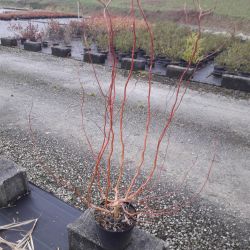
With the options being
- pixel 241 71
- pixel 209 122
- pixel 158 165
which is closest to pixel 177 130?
pixel 209 122

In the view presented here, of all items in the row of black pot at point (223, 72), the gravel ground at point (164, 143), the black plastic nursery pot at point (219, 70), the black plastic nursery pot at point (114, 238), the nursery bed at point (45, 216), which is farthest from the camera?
the black plastic nursery pot at point (219, 70)

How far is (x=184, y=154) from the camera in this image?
15.4ft

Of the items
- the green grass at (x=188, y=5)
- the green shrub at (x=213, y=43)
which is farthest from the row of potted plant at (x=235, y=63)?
the green grass at (x=188, y=5)

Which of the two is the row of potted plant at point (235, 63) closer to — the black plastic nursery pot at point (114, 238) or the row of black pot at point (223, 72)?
the row of black pot at point (223, 72)

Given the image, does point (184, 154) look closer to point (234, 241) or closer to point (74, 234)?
point (234, 241)

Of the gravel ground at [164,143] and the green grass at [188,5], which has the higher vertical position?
the green grass at [188,5]

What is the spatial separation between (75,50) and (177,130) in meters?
7.47

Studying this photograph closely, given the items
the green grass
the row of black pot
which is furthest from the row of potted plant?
the green grass

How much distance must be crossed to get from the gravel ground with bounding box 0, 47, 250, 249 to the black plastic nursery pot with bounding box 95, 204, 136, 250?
89 cm

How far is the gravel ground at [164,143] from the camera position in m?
3.26

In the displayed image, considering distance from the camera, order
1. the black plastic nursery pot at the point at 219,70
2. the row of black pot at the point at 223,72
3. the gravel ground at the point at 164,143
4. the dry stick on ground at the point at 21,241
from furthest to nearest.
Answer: the black plastic nursery pot at the point at 219,70 → the row of black pot at the point at 223,72 → the gravel ground at the point at 164,143 → the dry stick on ground at the point at 21,241

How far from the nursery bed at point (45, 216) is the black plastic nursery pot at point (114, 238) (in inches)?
26.8

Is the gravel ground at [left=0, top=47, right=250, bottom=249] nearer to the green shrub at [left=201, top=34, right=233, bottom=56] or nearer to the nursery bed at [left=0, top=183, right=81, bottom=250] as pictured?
the nursery bed at [left=0, top=183, right=81, bottom=250]

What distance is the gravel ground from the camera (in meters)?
3.26
